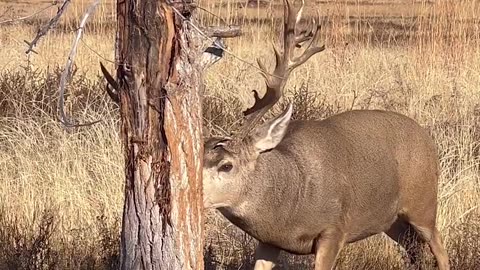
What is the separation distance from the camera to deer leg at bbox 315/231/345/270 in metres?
6.50

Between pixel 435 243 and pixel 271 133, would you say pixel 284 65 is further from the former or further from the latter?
pixel 435 243

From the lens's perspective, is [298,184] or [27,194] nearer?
[298,184]

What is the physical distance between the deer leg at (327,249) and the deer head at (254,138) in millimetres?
612

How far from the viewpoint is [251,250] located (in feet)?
23.9

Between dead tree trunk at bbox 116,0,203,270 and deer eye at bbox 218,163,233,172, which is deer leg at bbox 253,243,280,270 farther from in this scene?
dead tree trunk at bbox 116,0,203,270

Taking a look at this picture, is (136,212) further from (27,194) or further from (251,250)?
(27,194)

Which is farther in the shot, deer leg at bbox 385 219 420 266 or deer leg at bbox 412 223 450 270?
deer leg at bbox 385 219 420 266

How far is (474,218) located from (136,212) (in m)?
3.84

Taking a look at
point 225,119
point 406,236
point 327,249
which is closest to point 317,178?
point 327,249

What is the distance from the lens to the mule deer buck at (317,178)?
246 inches

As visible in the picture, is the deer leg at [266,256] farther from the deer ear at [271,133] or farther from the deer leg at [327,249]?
the deer ear at [271,133]

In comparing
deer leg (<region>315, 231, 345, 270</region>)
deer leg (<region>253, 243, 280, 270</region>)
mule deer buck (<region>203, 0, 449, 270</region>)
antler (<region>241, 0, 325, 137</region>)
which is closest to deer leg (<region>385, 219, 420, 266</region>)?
mule deer buck (<region>203, 0, 449, 270</region>)

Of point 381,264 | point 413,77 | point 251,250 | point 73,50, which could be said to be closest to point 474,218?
point 381,264

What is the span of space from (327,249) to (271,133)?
77 centimetres
